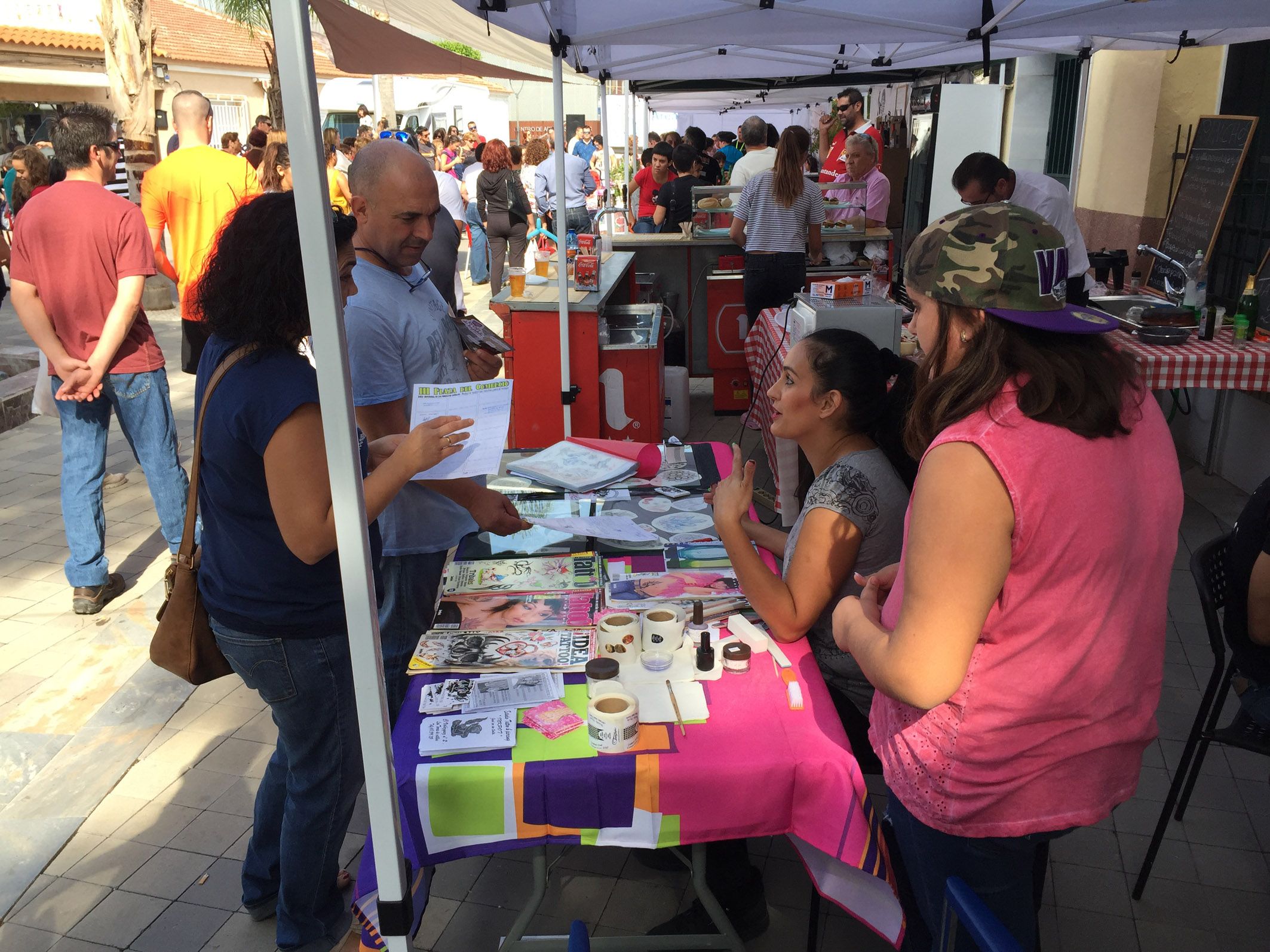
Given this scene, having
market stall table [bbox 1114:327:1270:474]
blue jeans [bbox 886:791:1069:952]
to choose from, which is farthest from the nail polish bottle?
market stall table [bbox 1114:327:1270:474]

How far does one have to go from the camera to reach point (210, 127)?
5340 mm

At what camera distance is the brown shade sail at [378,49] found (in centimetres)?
295

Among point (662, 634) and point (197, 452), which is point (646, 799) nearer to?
point (662, 634)

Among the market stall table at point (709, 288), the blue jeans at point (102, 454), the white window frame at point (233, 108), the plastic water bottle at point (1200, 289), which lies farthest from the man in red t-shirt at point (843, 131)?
the white window frame at point (233, 108)

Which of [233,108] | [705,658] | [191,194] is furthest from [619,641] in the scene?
[233,108]

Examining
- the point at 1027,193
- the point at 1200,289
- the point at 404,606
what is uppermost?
the point at 1027,193

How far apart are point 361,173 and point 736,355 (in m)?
5.00

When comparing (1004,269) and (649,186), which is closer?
(1004,269)

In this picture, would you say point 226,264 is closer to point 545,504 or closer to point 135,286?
point 545,504

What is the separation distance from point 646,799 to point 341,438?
33.4 inches

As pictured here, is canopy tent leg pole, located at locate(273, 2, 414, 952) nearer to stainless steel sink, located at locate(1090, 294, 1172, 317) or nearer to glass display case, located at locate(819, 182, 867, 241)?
stainless steel sink, located at locate(1090, 294, 1172, 317)

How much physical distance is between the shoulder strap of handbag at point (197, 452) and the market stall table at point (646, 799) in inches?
27.2

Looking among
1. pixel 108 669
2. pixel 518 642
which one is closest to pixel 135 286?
pixel 108 669

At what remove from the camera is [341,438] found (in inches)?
54.6
